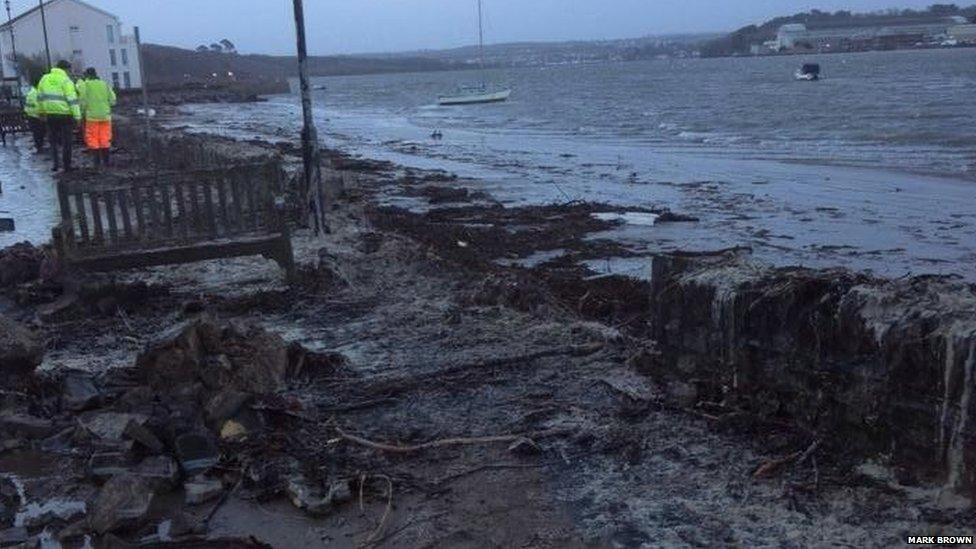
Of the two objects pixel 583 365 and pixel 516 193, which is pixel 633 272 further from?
pixel 516 193

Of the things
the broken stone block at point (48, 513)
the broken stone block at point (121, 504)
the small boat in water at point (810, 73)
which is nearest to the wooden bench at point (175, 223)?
the broken stone block at point (48, 513)

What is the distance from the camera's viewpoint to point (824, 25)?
650ft

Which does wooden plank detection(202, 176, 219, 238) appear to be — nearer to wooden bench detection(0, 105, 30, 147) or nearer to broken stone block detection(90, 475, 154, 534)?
broken stone block detection(90, 475, 154, 534)

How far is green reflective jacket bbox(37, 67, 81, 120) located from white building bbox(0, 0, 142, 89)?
245 feet

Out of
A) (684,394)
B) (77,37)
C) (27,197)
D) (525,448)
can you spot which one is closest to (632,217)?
(684,394)

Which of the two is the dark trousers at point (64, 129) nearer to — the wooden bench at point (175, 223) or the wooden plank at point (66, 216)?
the wooden bench at point (175, 223)

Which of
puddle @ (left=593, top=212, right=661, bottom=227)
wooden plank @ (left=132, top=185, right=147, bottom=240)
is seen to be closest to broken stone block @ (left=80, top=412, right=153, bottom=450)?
wooden plank @ (left=132, top=185, right=147, bottom=240)

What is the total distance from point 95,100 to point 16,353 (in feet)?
47.8

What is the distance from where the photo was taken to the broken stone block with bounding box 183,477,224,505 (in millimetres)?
4750

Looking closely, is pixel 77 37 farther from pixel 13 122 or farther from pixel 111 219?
pixel 111 219

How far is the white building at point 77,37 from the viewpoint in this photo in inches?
3536

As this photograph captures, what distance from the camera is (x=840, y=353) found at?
470 centimetres

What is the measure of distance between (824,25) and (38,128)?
641 feet

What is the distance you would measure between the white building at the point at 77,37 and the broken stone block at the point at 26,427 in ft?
293
